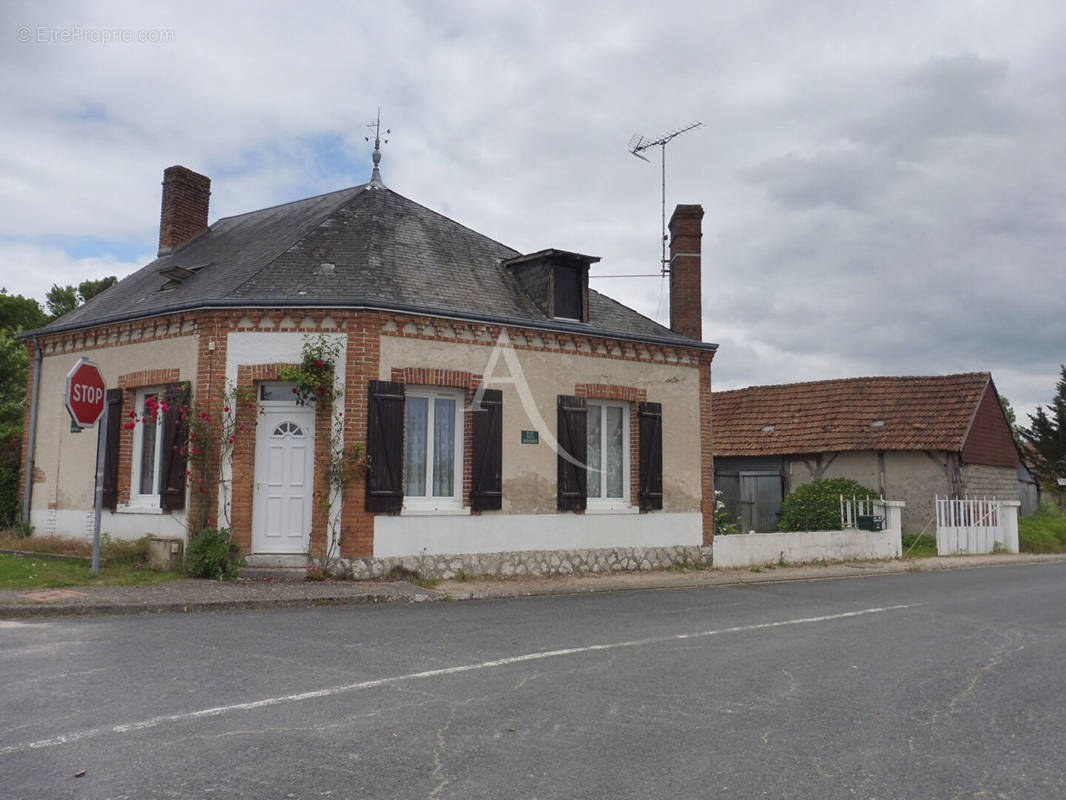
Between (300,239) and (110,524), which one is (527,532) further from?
(110,524)

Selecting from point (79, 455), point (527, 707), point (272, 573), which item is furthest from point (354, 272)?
point (527, 707)

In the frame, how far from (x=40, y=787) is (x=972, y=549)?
22064 millimetres

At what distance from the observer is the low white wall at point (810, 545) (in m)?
15.8

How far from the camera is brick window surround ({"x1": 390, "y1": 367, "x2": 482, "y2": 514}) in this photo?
1263 centimetres

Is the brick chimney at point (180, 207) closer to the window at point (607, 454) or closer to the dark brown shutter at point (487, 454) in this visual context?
the dark brown shutter at point (487, 454)

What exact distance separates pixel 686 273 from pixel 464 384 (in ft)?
18.8

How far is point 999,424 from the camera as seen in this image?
25500mm

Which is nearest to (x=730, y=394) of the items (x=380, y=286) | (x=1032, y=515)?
(x=1032, y=515)

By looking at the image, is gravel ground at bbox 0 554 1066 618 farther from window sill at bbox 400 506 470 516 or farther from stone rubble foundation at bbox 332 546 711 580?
window sill at bbox 400 506 470 516

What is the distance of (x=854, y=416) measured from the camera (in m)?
24.0

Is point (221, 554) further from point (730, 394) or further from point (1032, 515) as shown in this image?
point (1032, 515)

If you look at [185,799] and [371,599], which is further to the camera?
[371,599]

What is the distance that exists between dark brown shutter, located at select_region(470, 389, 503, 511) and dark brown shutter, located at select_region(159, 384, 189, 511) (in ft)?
13.8

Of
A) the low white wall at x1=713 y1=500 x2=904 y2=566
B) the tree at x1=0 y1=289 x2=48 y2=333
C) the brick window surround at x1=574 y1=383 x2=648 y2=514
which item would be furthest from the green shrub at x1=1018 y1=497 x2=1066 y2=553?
the tree at x1=0 y1=289 x2=48 y2=333
